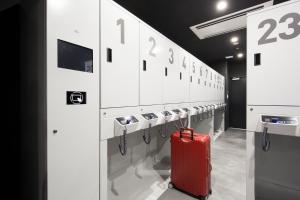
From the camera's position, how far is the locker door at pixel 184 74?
280 cm

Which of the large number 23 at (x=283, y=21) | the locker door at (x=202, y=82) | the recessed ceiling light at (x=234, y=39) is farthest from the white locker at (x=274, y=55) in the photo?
the recessed ceiling light at (x=234, y=39)

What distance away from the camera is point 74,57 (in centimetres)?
109

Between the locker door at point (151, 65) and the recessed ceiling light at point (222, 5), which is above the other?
the recessed ceiling light at point (222, 5)

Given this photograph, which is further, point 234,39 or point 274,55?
point 234,39

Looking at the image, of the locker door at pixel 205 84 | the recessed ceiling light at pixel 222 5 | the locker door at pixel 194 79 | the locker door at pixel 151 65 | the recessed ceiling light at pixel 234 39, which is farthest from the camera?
the recessed ceiling light at pixel 234 39

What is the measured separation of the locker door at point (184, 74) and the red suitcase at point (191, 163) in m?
0.71

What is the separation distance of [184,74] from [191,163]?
1.48 metres

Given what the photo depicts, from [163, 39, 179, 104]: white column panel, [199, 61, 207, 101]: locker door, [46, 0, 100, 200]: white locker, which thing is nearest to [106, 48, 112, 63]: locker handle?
[46, 0, 100, 200]: white locker

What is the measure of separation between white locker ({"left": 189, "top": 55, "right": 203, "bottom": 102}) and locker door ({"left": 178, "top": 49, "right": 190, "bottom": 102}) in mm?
175

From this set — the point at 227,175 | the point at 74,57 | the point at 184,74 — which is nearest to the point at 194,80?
the point at 184,74

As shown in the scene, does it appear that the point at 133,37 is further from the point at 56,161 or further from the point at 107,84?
the point at 56,161

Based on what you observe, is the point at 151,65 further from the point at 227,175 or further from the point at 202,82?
the point at 227,175

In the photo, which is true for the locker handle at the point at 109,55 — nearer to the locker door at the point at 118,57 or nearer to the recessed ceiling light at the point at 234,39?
the locker door at the point at 118,57

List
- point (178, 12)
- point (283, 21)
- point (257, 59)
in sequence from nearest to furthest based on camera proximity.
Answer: point (283, 21) → point (257, 59) → point (178, 12)
